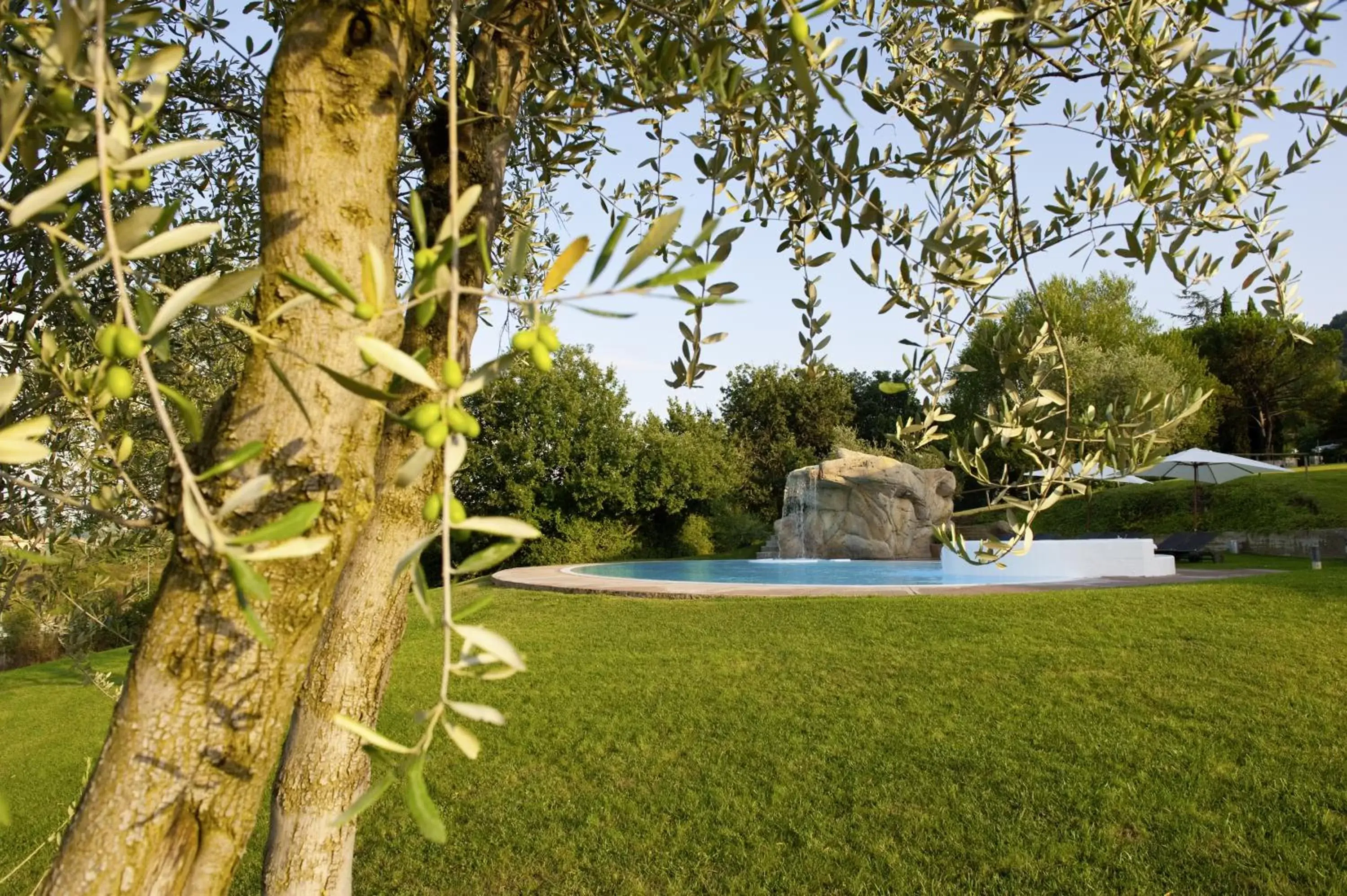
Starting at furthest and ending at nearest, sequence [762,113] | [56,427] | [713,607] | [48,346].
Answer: [713,607], [56,427], [762,113], [48,346]

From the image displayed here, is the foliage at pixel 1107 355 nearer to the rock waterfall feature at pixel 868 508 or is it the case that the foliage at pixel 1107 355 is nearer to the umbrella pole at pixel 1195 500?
the umbrella pole at pixel 1195 500

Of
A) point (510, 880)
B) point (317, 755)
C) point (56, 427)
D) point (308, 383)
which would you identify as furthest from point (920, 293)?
point (510, 880)

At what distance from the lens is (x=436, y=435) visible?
2.22 feet

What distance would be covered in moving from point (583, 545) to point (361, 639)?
75.7 feet

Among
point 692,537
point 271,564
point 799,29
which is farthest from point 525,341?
point 692,537

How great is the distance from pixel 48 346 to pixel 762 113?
165 cm

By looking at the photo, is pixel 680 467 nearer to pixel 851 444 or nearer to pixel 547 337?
pixel 851 444

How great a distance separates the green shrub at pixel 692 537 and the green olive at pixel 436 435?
2714 centimetres

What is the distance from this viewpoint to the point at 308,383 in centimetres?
123

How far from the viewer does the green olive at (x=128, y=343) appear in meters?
0.70

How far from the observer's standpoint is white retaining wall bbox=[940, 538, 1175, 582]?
1478cm

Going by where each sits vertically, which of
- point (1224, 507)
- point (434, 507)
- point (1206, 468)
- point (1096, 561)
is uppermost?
point (1206, 468)

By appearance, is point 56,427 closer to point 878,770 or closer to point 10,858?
Result: point 10,858

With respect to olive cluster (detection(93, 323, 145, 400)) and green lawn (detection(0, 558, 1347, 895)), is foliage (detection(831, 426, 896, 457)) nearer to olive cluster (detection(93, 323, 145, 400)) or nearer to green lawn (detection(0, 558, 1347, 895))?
green lawn (detection(0, 558, 1347, 895))
